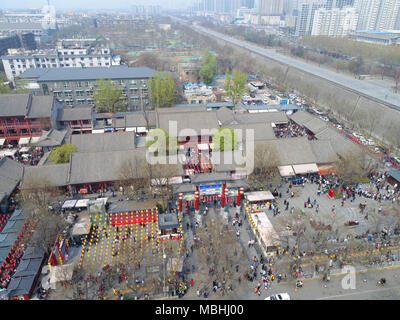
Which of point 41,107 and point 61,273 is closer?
point 61,273

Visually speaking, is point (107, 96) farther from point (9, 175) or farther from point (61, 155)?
point (9, 175)

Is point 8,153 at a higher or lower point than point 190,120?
lower

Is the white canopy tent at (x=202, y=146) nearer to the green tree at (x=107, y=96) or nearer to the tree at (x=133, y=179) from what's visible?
the tree at (x=133, y=179)

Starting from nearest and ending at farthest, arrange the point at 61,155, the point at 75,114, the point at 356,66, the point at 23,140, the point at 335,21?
the point at 61,155, the point at 23,140, the point at 75,114, the point at 356,66, the point at 335,21

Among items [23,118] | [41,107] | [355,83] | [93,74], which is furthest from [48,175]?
[355,83]

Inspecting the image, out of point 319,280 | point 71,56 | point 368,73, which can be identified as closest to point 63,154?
point 319,280
